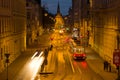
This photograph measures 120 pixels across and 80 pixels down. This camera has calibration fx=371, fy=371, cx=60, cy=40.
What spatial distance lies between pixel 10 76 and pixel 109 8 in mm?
19377

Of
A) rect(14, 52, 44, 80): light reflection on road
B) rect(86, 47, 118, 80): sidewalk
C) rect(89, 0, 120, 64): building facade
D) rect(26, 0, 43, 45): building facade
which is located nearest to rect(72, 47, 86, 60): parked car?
rect(86, 47, 118, 80): sidewalk

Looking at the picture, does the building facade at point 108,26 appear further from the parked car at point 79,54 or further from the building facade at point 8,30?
the building facade at point 8,30

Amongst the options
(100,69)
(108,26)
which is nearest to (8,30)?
(100,69)

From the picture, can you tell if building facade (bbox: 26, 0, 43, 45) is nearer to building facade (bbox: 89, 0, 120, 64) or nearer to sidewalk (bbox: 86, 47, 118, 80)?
building facade (bbox: 89, 0, 120, 64)

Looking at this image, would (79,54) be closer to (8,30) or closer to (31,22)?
(8,30)

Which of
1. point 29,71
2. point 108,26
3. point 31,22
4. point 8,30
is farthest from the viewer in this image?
point 31,22

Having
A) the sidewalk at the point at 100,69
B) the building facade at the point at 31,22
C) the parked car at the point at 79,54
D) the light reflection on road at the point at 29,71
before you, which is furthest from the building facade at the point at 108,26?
the building facade at the point at 31,22

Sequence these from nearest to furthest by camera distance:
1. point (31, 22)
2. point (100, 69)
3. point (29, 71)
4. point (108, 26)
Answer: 1. point (29, 71)
2. point (100, 69)
3. point (108, 26)
4. point (31, 22)

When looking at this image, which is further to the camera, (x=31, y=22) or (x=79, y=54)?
(x=31, y=22)

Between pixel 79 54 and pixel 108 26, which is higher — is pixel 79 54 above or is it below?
below

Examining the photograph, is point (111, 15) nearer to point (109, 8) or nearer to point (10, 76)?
point (109, 8)

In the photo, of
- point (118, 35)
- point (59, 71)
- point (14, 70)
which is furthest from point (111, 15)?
point (14, 70)

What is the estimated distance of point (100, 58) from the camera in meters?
56.8

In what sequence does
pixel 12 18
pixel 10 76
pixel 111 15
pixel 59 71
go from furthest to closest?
1. pixel 12 18
2. pixel 111 15
3. pixel 59 71
4. pixel 10 76
